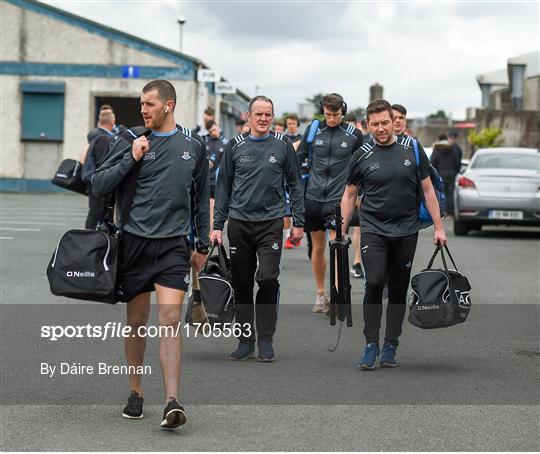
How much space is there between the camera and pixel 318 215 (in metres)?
11.4

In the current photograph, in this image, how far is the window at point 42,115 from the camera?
4025 cm

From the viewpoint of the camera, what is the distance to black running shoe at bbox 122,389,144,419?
6.66 m

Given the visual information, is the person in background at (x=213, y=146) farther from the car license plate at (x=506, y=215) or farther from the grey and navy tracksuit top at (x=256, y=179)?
the grey and navy tracksuit top at (x=256, y=179)

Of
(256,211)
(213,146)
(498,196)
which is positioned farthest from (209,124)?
(256,211)

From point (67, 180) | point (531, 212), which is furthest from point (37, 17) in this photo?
point (67, 180)

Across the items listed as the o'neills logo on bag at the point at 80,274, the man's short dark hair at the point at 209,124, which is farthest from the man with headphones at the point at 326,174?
the man's short dark hair at the point at 209,124

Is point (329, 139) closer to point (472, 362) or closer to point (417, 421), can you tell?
point (472, 362)

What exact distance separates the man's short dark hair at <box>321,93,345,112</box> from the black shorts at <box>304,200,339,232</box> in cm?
88

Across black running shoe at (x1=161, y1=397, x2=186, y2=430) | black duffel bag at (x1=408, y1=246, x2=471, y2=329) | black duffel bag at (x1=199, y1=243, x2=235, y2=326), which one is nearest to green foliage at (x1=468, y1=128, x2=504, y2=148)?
black duffel bag at (x1=408, y1=246, x2=471, y2=329)

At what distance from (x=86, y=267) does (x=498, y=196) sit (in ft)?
53.2

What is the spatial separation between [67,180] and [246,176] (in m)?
5.76

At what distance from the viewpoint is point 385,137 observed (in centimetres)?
857

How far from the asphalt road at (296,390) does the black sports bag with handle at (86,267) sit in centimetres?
70

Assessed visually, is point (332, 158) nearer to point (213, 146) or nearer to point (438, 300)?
point (438, 300)
